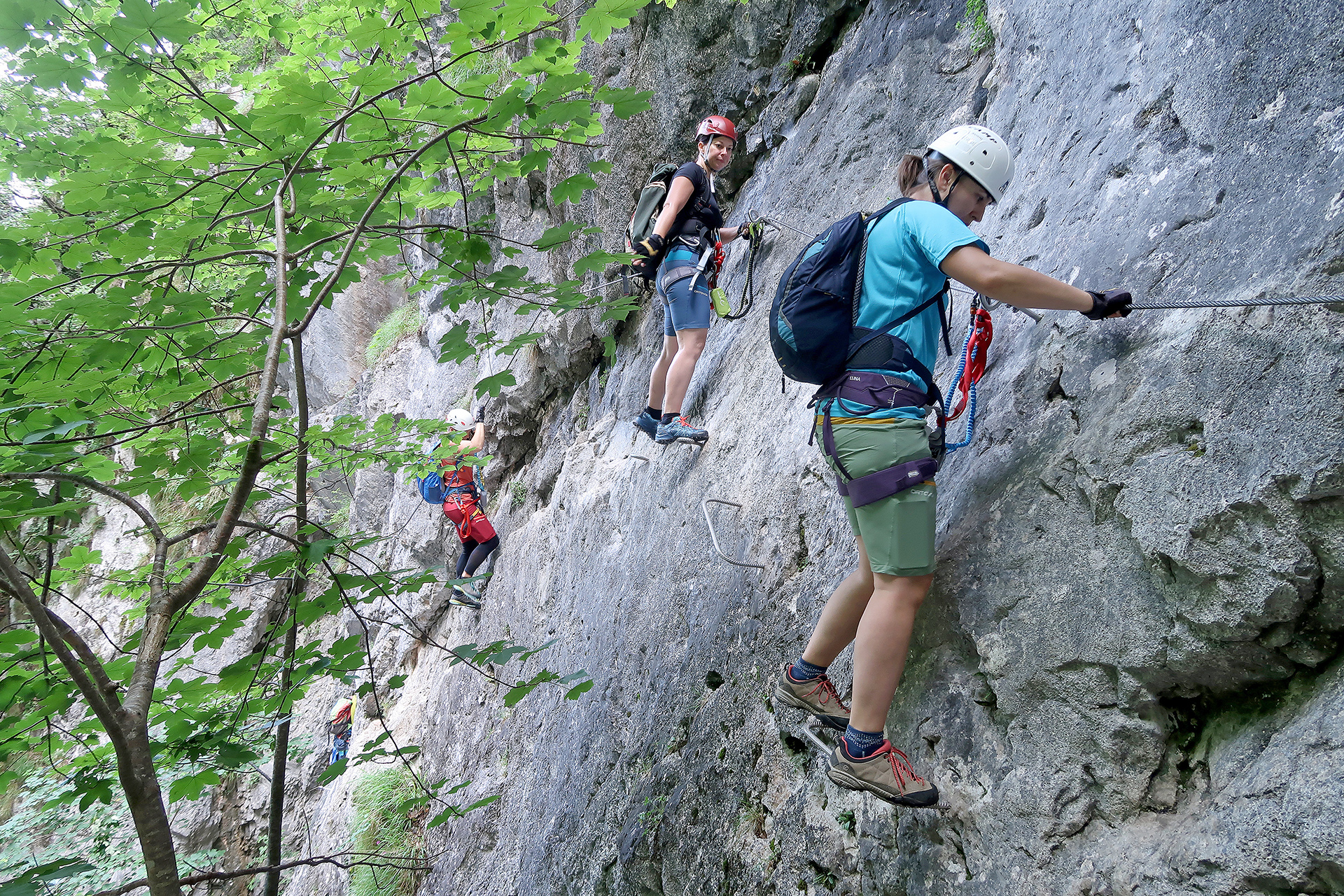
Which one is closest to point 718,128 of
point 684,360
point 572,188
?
point 684,360

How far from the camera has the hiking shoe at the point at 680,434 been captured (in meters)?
5.61

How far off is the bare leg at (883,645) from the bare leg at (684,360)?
3340 millimetres

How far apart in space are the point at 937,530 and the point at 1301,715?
1.35m

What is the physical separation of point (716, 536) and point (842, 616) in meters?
1.95

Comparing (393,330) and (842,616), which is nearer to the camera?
(842,616)

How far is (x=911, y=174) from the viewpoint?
2.91 metres

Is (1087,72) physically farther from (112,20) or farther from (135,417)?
(135,417)

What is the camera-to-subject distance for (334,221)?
3.15 m

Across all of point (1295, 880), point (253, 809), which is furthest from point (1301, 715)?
point (253, 809)

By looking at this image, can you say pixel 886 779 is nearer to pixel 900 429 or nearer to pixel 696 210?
pixel 900 429

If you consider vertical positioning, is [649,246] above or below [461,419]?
below

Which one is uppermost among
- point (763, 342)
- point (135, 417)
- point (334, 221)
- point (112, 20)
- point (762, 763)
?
point (112, 20)

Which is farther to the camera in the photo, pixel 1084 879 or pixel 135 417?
pixel 135 417

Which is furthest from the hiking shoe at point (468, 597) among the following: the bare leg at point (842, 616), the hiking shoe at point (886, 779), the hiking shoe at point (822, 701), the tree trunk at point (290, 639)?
the hiking shoe at point (886, 779)
